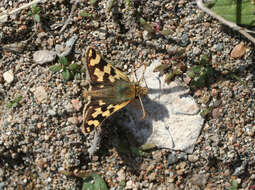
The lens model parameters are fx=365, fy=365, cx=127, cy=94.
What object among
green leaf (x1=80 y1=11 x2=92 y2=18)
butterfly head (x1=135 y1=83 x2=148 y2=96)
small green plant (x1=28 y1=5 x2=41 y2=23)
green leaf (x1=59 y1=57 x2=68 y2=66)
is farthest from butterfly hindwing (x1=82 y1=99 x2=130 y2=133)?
small green plant (x1=28 y1=5 x2=41 y2=23)

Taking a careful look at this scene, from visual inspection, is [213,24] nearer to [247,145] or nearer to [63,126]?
[247,145]

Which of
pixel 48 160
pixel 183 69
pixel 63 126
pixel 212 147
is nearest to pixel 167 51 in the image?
pixel 183 69

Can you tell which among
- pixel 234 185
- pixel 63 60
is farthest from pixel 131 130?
pixel 234 185

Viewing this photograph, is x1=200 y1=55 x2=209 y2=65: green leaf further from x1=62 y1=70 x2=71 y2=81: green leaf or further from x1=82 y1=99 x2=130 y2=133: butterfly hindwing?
x1=62 y1=70 x2=71 y2=81: green leaf

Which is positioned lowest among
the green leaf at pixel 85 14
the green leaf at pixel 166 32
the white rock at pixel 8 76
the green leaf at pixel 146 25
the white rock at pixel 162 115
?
the white rock at pixel 162 115

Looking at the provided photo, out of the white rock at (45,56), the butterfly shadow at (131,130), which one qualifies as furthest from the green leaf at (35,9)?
the butterfly shadow at (131,130)

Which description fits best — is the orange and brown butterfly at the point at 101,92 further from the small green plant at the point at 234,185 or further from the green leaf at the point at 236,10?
the small green plant at the point at 234,185
